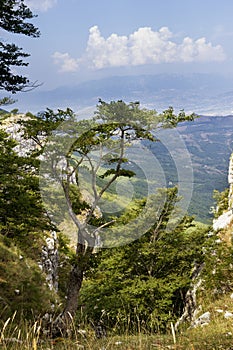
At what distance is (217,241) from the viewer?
74.1 ft

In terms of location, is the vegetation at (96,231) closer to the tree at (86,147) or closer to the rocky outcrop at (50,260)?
the tree at (86,147)

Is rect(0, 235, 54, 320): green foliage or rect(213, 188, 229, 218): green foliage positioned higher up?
rect(213, 188, 229, 218): green foliage

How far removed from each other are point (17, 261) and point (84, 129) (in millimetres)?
9570

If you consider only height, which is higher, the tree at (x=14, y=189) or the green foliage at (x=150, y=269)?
the tree at (x=14, y=189)

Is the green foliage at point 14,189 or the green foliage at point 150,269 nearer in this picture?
the green foliage at point 14,189

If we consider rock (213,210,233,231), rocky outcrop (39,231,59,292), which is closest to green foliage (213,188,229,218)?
rock (213,210,233,231)

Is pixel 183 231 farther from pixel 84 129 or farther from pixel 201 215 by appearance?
pixel 201 215

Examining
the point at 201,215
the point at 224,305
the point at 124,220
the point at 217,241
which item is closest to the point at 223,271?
the point at 224,305

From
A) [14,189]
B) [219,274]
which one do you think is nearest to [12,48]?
[14,189]

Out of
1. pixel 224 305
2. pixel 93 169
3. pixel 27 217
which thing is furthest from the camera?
pixel 93 169

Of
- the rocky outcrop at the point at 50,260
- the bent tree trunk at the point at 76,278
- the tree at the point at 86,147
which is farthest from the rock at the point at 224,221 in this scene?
the rocky outcrop at the point at 50,260

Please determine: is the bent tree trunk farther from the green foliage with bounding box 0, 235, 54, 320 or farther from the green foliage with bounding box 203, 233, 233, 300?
the green foliage with bounding box 203, 233, 233, 300

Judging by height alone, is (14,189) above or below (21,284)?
above

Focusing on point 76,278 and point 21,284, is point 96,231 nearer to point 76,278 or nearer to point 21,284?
point 76,278
